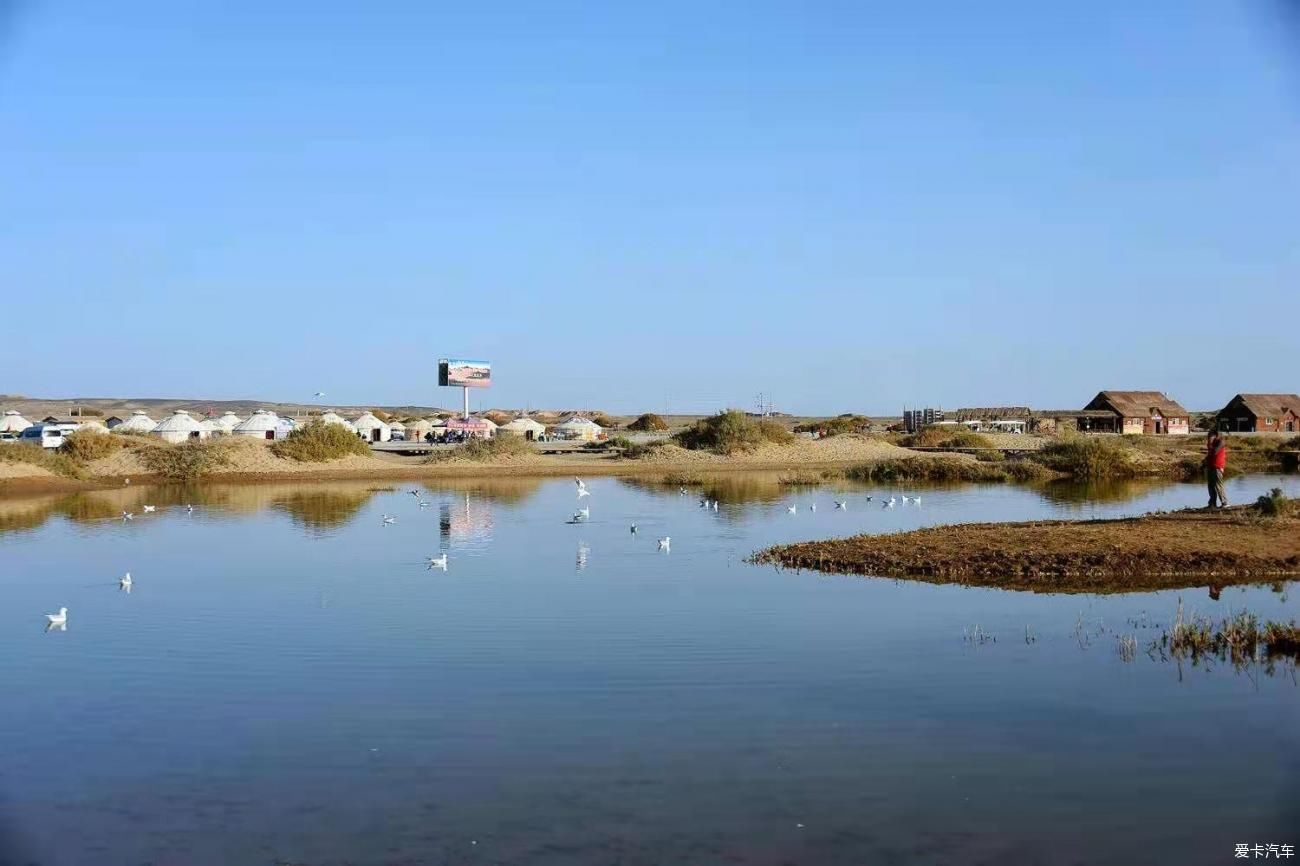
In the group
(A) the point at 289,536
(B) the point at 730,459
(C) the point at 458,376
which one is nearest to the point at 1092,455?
(B) the point at 730,459

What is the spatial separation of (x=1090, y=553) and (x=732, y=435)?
140 feet

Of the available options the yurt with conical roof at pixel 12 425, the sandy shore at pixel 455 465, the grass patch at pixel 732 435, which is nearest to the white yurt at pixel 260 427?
the yurt with conical roof at pixel 12 425

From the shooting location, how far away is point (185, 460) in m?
47.3

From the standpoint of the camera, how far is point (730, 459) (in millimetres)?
58750

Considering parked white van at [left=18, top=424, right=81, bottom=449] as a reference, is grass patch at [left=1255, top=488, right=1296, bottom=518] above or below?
below

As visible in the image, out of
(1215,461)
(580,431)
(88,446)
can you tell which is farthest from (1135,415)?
(88,446)

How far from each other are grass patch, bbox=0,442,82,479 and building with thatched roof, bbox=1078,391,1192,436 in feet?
197

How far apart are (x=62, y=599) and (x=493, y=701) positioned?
10.3m

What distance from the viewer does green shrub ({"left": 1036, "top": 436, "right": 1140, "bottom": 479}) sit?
4681 centimetres

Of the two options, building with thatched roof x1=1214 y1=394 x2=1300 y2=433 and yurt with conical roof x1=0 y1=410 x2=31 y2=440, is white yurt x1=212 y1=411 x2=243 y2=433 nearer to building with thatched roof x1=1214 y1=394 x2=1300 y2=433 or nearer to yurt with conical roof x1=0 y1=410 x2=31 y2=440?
yurt with conical roof x1=0 y1=410 x2=31 y2=440

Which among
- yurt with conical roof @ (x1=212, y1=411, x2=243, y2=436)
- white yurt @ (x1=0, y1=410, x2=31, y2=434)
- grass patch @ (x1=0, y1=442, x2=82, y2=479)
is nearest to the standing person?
grass patch @ (x1=0, y1=442, x2=82, y2=479)

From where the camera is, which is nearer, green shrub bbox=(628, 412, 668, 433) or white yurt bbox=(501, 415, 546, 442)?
white yurt bbox=(501, 415, 546, 442)

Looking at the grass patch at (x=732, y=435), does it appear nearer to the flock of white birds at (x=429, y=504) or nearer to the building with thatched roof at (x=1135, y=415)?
the flock of white birds at (x=429, y=504)

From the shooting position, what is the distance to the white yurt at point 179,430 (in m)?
62.4
